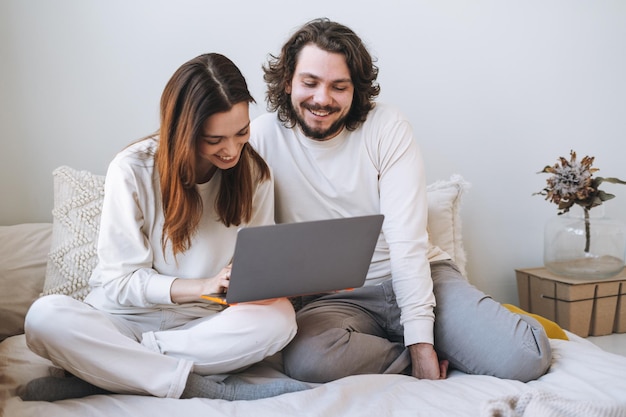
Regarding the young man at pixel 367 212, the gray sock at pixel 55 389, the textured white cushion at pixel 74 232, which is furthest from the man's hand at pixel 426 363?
the textured white cushion at pixel 74 232

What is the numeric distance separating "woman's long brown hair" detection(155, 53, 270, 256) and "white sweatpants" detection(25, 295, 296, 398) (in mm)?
194

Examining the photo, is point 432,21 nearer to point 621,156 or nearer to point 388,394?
point 621,156

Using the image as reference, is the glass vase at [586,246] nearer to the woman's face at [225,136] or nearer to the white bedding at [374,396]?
the white bedding at [374,396]

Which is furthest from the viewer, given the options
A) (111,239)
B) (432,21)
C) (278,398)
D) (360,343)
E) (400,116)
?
(432,21)

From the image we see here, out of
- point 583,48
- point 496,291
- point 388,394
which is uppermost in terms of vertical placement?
point 583,48

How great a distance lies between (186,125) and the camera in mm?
1497

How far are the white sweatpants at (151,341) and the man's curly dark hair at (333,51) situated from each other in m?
0.57

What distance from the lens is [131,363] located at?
55.2 inches

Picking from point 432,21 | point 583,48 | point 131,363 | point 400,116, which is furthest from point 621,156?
point 131,363

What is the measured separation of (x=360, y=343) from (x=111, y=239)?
62 cm

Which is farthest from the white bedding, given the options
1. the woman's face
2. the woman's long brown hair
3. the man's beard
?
the man's beard

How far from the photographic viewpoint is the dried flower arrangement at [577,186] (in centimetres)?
240

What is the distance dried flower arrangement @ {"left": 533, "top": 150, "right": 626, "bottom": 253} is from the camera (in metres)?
2.40

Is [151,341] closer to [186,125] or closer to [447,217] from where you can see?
[186,125]
